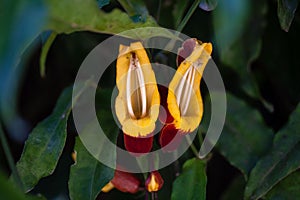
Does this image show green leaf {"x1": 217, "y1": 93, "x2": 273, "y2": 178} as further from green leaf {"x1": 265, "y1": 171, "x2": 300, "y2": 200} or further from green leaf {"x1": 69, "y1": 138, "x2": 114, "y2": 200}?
green leaf {"x1": 69, "y1": 138, "x2": 114, "y2": 200}

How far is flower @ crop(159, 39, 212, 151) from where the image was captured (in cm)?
68

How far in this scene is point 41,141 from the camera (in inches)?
30.0

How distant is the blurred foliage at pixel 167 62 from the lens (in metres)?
0.59

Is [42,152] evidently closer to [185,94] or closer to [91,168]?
[91,168]

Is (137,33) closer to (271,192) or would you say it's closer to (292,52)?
(271,192)

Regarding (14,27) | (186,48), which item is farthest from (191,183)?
(14,27)

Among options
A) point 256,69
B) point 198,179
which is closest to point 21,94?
point 256,69

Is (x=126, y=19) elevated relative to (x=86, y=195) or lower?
elevated

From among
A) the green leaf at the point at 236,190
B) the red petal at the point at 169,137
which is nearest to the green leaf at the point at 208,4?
the red petal at the point at 169,137

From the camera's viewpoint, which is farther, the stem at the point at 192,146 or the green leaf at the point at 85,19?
the stem at the point at 192,146

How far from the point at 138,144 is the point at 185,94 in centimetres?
7

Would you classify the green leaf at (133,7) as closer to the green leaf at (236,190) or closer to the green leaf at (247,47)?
the green leaf at (247,47)

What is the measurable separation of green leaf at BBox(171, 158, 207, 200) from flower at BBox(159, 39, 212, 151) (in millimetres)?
54

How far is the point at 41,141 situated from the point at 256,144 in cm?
27
